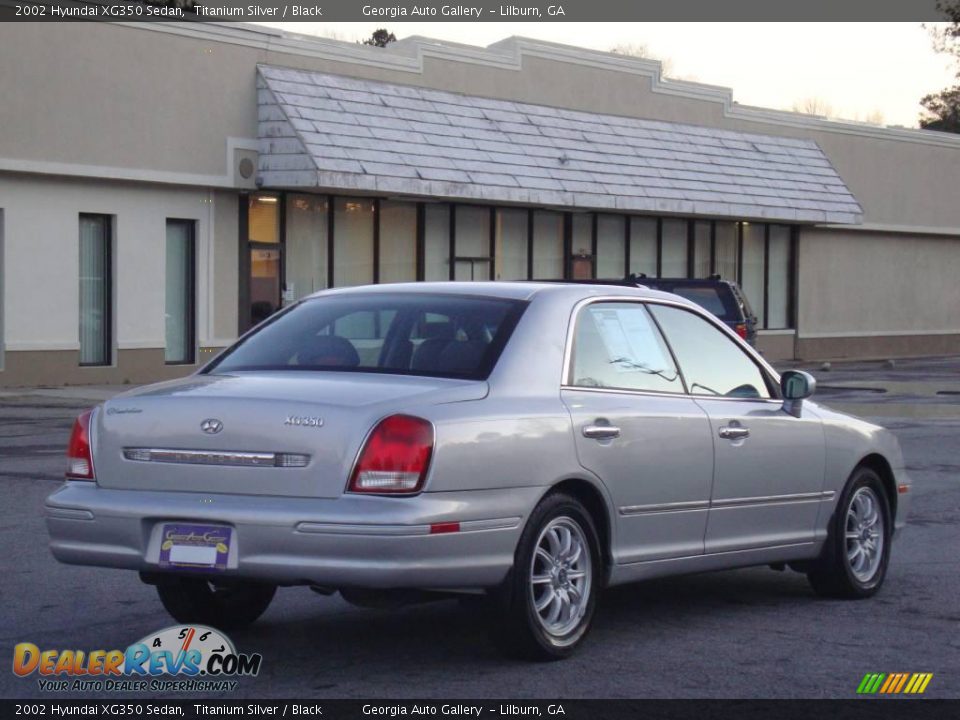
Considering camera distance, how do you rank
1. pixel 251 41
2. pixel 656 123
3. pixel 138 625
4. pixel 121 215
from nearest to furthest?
pixel 138 625
pixel 121 215
pixel 251 41
pixel 656 123

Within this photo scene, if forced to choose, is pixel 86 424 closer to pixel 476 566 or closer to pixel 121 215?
pixel 476 566

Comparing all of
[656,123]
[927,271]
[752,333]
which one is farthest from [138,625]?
[927,271]

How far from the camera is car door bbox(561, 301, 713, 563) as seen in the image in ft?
23.1

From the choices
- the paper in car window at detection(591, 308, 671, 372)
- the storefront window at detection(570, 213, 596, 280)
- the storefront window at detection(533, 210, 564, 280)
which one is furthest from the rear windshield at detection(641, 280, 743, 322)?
the paper in car window at detection(591, 308, 671, 372)

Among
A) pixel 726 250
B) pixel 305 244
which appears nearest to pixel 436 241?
pixel 305 244

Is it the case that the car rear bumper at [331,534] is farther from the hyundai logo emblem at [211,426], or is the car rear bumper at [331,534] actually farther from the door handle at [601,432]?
the door handle at [601,432]

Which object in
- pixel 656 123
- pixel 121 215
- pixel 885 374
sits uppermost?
pixel 656 123

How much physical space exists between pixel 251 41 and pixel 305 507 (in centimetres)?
2483

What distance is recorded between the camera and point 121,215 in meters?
27.9

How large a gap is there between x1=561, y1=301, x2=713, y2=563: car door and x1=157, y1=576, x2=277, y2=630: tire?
1.64 meters

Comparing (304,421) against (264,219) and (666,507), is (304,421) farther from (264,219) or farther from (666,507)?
(264,219)

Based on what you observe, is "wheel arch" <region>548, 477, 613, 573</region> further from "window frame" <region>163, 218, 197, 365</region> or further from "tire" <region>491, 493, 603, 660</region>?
"window frame" <region>163, 218, 197, 365</region>

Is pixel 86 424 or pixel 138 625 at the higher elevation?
pixel 86 424

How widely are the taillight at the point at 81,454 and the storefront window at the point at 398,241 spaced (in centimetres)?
2550
